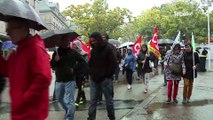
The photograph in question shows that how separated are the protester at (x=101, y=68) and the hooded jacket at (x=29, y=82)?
154 inches

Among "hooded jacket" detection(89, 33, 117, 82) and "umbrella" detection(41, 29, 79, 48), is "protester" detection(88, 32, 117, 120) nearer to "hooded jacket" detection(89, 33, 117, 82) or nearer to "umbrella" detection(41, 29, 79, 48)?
"hooded jacket" detection(89, 33, 117, 82)

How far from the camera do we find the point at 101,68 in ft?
24.4

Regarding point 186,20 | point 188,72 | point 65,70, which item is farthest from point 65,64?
point 186,20

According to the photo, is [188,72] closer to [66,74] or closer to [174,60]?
[174,60]

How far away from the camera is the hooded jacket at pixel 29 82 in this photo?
3357mm

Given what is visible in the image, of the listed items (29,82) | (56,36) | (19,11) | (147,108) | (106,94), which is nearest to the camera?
(29,82)

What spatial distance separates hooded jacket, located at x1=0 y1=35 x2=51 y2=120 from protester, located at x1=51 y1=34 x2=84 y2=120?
3.75 meters

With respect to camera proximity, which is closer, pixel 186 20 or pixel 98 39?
pixel 98 39

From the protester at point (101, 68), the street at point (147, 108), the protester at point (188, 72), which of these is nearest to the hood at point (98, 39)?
the protester at point (101, 68)

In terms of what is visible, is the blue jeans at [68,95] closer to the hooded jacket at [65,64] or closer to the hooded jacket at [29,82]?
the hooded jacket at [65,64]

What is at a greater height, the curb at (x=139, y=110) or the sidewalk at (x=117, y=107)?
the curb at (x=139, y=110)

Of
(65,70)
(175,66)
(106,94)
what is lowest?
(106,94)

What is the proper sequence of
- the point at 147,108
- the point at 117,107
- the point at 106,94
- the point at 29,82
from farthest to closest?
the point at 117,107, the point at 147,108, the point at 106,94, the point at 29,82

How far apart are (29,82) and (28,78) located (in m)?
0.04
